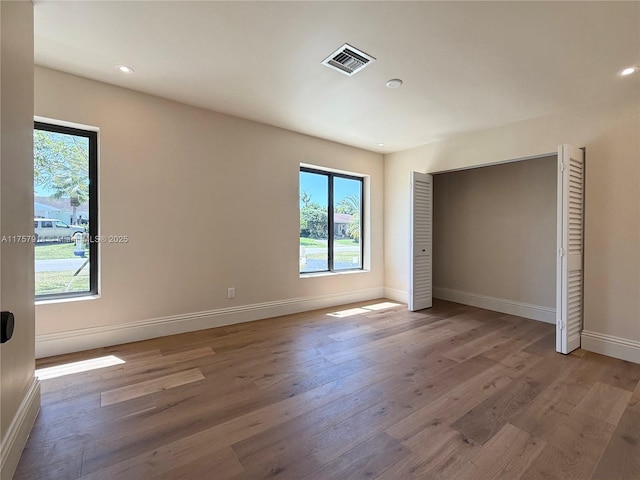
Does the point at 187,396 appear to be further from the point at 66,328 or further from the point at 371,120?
the point at 371,120

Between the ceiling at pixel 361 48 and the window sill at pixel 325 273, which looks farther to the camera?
the window sill at pixel 325 273

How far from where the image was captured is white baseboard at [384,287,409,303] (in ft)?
16.0

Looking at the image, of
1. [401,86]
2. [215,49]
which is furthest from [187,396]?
[401,86]

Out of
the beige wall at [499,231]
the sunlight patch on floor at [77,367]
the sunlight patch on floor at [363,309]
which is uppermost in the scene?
the beige wall at [499,231]

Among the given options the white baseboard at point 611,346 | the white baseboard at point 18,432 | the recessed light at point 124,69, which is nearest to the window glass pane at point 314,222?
the recessed light at point 124,69

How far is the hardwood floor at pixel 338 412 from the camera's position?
1.46 m

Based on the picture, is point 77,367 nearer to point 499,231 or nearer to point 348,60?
point 348,60

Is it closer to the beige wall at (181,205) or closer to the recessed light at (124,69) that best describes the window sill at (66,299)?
the beige wall at (181,205)

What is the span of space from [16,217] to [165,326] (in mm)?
1959

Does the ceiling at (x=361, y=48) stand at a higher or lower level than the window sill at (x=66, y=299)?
higher

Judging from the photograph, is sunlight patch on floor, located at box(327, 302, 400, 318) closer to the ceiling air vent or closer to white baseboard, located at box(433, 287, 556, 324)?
white baseboard, located at box(433, 287, 556, 324)

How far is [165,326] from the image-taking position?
318 centimetres

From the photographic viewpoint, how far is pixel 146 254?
10.0ft

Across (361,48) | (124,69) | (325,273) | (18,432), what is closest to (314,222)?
(325,273)
